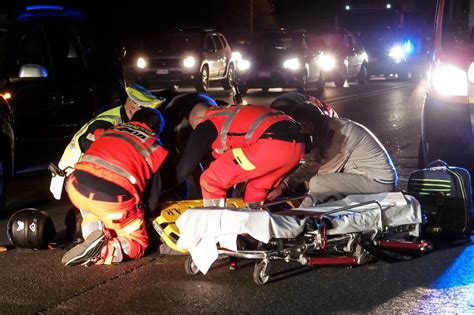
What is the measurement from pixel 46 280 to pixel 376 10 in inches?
1022

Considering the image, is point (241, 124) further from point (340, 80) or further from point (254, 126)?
point (340, 80)

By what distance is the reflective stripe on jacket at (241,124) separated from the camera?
5.56 m

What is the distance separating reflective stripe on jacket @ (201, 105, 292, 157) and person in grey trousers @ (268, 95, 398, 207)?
1.67ft

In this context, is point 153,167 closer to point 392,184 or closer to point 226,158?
point 226,158

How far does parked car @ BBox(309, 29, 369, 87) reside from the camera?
23.7 meters

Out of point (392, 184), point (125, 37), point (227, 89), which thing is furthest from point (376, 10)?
point (392, 184)

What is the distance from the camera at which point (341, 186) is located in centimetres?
616

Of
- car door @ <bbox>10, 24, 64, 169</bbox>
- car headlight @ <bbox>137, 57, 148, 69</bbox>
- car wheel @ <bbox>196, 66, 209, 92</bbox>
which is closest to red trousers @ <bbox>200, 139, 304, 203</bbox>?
car door @ <bbox>10, 24, 64, 169</bbox>

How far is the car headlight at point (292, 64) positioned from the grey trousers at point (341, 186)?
1541cm

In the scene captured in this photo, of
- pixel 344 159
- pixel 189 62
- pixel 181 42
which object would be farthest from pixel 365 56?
pixel 344 159

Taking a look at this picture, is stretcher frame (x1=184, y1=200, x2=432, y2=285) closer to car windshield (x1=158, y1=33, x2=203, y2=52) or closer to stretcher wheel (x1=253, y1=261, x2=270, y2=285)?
stretcher wheel (x1=253, y1=261, x2=270, y2=285)

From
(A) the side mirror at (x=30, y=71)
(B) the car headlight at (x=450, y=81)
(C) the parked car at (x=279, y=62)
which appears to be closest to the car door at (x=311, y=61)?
(C) the parked car at (x=279, y=62)

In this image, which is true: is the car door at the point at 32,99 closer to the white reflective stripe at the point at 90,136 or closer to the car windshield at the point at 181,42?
the white reflective stripe at the point at 90,136

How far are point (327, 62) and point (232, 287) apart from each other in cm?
1894
